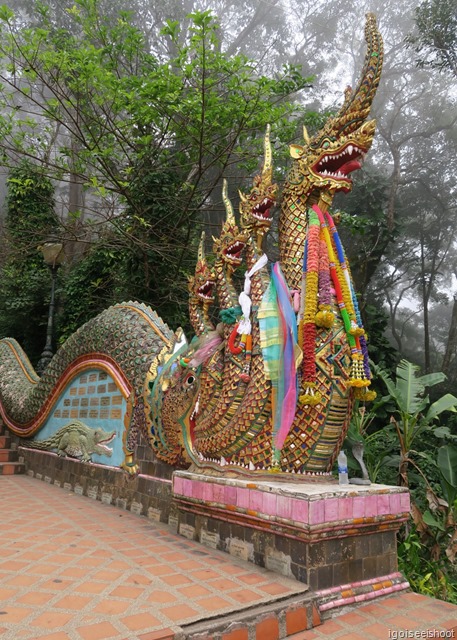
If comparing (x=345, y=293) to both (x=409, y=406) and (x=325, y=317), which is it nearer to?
(x=325, y=317)

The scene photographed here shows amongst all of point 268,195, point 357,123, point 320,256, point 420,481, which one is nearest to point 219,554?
point 320,256

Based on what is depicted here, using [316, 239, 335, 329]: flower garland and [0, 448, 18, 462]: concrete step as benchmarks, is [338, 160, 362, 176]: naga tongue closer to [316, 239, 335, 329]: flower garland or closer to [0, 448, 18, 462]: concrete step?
[316, 239, 335, 329]: flower garland

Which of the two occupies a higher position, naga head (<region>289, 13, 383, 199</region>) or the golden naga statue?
naga head (<region>289, 13, 383, 199</region>)

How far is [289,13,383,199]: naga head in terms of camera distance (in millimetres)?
3361

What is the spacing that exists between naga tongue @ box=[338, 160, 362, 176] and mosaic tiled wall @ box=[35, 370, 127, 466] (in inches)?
124

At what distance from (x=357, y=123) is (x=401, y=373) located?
2.55m

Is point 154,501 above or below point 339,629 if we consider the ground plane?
above

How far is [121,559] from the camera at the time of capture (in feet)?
10.2

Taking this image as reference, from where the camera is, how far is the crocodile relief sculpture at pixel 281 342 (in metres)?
3.30

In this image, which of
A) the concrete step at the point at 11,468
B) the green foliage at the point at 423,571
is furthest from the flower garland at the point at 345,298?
the concrete step at the point at 11,468

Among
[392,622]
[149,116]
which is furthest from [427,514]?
[149,116]

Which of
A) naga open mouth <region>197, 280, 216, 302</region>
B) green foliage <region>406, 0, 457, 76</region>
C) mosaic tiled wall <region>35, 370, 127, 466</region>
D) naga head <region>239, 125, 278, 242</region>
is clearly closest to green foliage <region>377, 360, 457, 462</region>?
naga open mouth <region>197, 280, 216, 302</region>

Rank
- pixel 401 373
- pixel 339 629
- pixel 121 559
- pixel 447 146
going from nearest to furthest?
pixel 339 629 < pixel 121 559 < pixel 401 373 < pixel 447 146

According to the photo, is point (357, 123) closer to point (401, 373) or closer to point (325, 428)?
point (325, 428)
